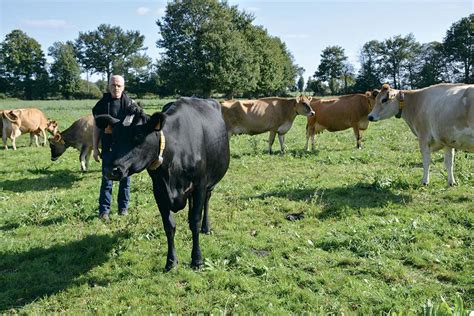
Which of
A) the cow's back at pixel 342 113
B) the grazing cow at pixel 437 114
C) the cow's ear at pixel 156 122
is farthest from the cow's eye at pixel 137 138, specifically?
the cow's back at pixel 342 113

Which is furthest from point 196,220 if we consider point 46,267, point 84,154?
point 84,154

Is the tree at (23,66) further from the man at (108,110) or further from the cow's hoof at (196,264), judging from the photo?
the cow's hoof at (196,264)

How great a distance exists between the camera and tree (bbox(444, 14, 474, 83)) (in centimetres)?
7488

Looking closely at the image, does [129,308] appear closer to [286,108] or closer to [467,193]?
[467,193]

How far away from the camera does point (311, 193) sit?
352 inches

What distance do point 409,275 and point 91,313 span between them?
12.6ft

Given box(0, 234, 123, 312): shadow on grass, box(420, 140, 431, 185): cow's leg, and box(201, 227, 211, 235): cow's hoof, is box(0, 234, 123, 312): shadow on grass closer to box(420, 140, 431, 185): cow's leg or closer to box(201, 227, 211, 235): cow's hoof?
box(201, 227, 211, 235): cow's hoof

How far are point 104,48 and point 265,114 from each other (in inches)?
4071

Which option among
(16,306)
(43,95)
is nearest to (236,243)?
(16,306)

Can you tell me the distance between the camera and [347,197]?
8578 mm

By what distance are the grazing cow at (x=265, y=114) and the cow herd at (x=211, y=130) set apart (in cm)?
4

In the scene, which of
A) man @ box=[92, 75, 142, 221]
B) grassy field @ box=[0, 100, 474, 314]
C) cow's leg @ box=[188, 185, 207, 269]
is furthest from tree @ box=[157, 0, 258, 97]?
cow's leg @ box=[188, 185, 207, 269]

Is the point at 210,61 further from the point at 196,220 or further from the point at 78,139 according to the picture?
the point at 196,220

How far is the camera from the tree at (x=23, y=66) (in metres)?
83.8
